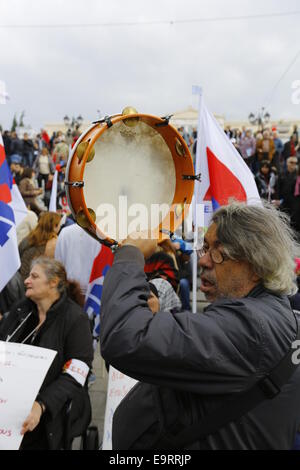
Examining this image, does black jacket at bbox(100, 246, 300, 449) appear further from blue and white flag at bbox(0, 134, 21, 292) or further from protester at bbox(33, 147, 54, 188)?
protester at bbox(33, 147, 54, 188)

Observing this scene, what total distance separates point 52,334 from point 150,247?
1.51 m

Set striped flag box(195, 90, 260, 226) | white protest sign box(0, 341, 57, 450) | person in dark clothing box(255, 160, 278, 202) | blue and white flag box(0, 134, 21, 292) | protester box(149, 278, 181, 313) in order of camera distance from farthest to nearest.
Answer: person in dark clothing box(255, 160, 278, 202) → striped flag box(195, 90, 260, 226) → protester box(149, 278, 181, 313) → blue and white flag box(0, 134, 21, 292) → white protest sign box(0, 341, 57, 450)

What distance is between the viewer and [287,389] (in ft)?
4.40

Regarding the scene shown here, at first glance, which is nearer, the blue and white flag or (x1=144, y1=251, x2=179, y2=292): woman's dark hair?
the blue and white flag

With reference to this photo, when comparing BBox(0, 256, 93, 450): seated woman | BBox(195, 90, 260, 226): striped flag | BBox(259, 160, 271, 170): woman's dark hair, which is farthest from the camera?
BBox(259, 160, 271, 170): woman's dark hair

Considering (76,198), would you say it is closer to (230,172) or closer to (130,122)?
(130,122)

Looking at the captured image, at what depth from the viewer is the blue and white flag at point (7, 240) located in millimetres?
3002

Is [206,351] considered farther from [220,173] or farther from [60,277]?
[220,173]

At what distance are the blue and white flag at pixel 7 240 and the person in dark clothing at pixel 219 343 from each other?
1720 mm

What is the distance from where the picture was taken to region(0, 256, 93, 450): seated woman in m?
2.61

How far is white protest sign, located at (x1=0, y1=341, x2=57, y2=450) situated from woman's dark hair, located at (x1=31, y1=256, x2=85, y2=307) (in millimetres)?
647

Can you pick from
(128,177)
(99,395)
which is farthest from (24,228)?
(128,177)

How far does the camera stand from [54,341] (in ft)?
9.25

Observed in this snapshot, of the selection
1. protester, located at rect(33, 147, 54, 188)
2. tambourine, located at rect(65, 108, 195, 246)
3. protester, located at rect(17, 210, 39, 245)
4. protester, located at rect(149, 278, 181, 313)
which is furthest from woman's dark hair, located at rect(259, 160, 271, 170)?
tambourine, located at rect(65, 108, 195, 246)
